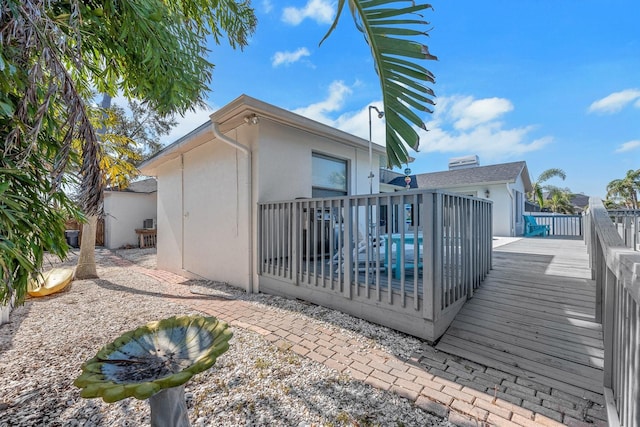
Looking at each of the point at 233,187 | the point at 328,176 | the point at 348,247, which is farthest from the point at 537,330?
the point at 233,187

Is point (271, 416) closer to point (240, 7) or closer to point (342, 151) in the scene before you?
point (240, 7)

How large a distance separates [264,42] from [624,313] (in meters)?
5.67

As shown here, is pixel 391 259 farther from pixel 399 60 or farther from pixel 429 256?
pixel 399 60

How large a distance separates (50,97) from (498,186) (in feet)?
49.1

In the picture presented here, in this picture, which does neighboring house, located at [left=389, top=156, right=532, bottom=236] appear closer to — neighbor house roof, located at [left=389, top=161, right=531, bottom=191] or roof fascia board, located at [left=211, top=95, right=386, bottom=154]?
neighbor house roof, located at [left=389, top=161, right=531, bottom=191]

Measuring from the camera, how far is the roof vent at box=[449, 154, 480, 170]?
18.1m

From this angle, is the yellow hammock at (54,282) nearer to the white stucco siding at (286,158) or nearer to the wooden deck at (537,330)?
the white stucco siding at (286,158)

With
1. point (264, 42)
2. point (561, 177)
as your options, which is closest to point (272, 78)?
point (264, 42)

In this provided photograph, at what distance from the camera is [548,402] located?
2.16 meters

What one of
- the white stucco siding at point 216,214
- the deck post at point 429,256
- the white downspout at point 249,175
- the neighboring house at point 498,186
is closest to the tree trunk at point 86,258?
the white stucco siding at point 216,214

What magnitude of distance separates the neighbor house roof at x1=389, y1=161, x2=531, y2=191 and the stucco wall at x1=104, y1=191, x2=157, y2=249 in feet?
45.0

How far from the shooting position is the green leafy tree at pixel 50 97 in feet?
4.61

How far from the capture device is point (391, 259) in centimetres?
348

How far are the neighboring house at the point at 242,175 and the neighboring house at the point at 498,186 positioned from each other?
679cm
